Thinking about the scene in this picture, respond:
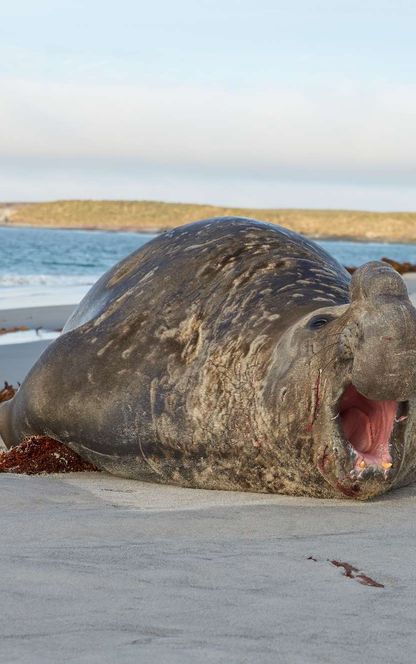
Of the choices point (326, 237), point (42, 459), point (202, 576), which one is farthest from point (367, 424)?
point (326, 237)

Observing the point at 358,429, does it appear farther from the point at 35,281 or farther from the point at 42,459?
the point at 35,281

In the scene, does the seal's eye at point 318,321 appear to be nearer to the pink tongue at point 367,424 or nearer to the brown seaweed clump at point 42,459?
the pink tongue at point 367,424

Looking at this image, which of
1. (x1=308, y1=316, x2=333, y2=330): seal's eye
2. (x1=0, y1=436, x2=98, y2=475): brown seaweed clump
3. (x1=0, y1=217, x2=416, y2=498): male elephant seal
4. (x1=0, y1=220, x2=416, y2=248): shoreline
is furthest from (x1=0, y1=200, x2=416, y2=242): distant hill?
(x1=308, y1=316, x2=333, y2=330): seal's eye

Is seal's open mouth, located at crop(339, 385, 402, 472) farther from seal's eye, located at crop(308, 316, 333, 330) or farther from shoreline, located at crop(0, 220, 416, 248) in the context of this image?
shoreline, located at crop(0, 220, 416, 248)

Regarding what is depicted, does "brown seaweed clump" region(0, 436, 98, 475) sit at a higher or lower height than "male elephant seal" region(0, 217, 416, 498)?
lower

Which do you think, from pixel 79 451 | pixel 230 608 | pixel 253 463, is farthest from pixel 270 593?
pixel 79 451

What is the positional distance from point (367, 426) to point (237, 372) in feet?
2.33

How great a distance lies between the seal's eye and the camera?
13.1 feet

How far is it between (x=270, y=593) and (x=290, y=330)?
1649 mm

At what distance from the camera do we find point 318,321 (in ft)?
13.3

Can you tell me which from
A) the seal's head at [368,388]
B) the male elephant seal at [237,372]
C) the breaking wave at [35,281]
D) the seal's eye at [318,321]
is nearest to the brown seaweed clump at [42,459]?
the male elephant seal at [237,372]

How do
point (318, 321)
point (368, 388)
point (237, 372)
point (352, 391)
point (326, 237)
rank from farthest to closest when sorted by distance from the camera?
point (326, 237) → point (237, 372) → point (318, 321) → point (352, 391) → point (368, 388)

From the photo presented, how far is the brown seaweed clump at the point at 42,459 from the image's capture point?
474 cm

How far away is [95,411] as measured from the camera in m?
4.70
